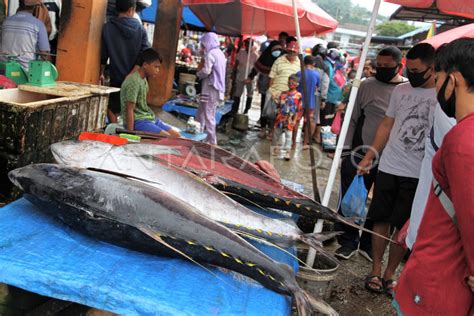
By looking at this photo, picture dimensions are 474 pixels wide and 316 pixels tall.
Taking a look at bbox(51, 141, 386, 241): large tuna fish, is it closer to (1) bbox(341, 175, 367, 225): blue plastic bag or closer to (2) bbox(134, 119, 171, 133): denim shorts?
(1) bbox(341, 175, 367, 225): blue plastic bag

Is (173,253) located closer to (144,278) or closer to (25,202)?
(144,278)

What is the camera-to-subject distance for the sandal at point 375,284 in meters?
3.99

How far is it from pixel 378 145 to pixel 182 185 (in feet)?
7.71

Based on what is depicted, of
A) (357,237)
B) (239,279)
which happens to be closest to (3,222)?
(239,279)

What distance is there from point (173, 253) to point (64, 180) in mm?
678

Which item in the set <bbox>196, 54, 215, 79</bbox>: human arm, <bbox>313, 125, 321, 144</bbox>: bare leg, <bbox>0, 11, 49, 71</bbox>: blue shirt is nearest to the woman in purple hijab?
<bbox>196, 54, 215, 79</bbox>: human arm

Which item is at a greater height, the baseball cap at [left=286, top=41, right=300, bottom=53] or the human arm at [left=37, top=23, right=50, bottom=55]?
the baseball cap at [left=286, top=41, right=300, bottom=53]

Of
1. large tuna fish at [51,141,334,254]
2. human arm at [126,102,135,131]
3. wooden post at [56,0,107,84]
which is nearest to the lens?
large tuna fish at [51,141,334,254]

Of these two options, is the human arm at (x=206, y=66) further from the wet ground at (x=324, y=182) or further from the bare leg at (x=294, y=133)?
the bare leg at (x=294, y=133)

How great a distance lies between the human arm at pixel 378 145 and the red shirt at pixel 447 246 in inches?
72.0

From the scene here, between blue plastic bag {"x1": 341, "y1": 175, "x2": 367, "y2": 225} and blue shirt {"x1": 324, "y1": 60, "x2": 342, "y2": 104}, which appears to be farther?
blue shirt {"x1": 324, "y1": 60, "x2": 342, "y2": 104}

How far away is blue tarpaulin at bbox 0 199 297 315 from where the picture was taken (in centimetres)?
177

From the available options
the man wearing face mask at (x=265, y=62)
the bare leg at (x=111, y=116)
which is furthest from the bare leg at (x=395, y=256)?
the man wearing face mask at (x=265, y=62)

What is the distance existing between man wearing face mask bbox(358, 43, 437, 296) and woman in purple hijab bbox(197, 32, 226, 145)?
425 cm
